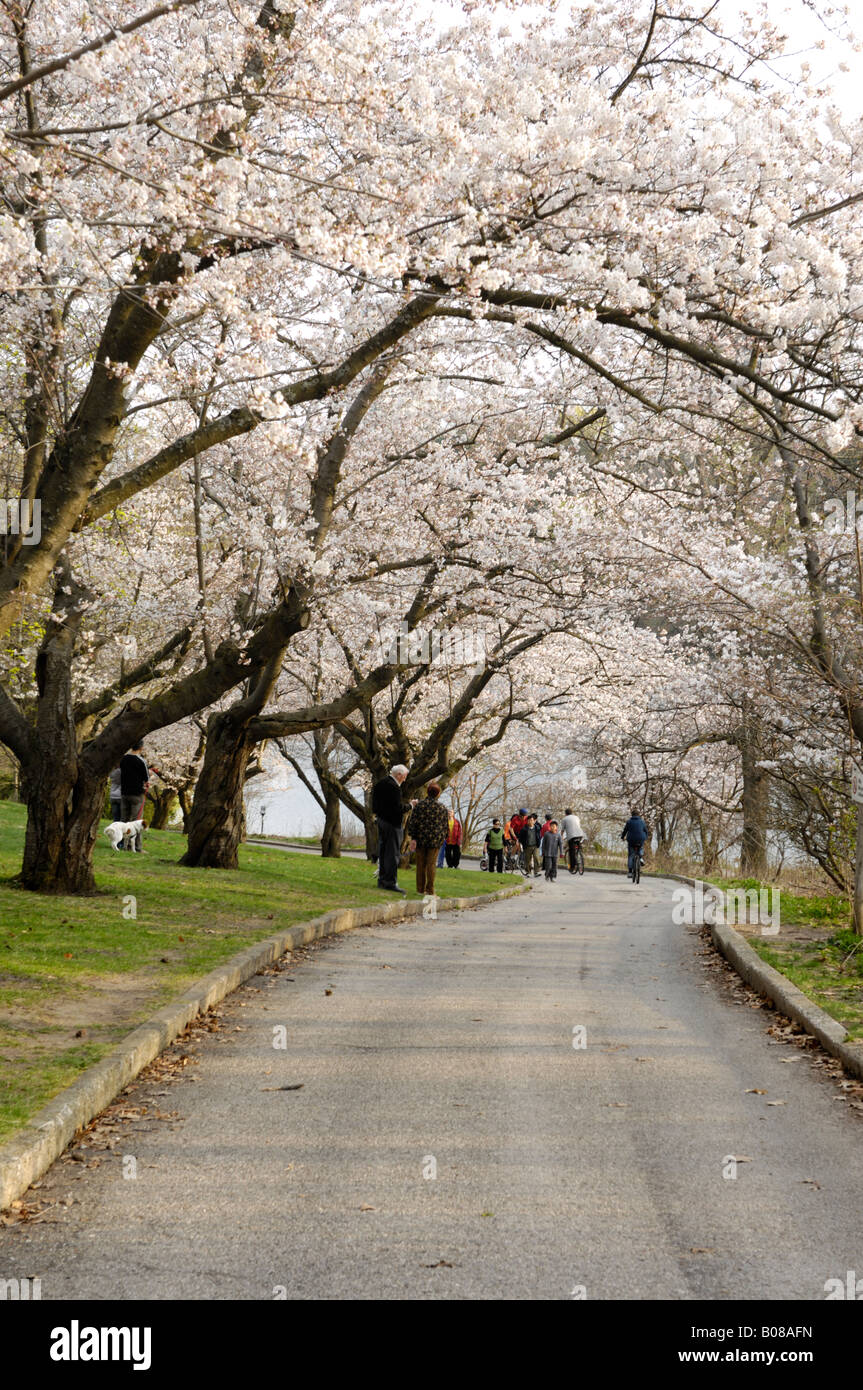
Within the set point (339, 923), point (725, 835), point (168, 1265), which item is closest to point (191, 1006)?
point (168, 1265)

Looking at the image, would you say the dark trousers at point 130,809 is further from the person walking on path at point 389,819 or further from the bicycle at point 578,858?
the bicycle at point 578,858

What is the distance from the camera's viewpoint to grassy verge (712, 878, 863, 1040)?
9.09 m

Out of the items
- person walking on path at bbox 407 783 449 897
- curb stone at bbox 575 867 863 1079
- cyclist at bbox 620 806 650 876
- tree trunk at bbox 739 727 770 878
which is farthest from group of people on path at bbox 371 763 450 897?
cyclist at bbox 620 806 650 876

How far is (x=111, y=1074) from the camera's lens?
611cm

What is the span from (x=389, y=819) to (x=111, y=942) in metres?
8.10

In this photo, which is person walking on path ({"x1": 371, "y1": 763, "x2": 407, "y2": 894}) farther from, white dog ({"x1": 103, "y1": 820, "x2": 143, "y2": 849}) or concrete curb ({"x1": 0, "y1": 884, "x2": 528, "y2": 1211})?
concrete curb ({"x1": 0, "y1": 884, "x2": 528, "y2": 1211})

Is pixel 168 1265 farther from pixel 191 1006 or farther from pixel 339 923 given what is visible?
pixel 339 923

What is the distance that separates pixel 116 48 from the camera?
5.71 metres

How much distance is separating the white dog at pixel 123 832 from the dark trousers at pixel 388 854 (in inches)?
185

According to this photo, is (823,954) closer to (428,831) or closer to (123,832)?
(428,831)

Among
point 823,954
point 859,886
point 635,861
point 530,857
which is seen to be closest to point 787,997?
point 823,954

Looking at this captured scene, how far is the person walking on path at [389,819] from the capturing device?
17922mm

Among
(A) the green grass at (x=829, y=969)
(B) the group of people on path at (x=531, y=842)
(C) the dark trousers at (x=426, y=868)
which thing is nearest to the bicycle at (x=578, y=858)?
(B) the group of people on path at (x=531, y=842)

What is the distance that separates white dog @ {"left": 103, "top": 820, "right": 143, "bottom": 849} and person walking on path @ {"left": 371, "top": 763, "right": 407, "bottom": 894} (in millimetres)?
4712
